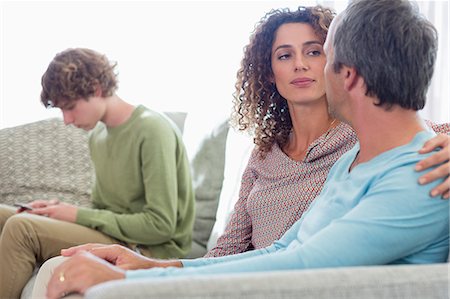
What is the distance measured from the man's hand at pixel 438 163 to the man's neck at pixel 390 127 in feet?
0.18

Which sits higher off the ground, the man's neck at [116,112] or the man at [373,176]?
the man at [373,176]

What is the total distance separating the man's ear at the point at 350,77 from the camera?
1475mm

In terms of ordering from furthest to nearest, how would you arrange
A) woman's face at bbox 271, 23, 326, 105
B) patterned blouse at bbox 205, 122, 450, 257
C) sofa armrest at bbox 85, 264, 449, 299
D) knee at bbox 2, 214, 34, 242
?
1. knee at bbox 2, 214, 34, 242
2. woman's face at bbox 271, 23, 326, 105
3. patterned blouse at bbox 205, 122, 450, 257
4. sofa armrest at bbox 85, 264, 449, 299

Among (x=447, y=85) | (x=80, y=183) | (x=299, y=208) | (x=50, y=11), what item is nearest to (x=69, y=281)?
(x=299, y=208)

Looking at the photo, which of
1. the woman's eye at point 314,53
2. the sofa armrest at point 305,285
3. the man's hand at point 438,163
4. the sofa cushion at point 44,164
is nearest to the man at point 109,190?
the sofa cushion at point 44,164

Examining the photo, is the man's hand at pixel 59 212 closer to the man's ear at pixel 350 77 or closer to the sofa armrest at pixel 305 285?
the man's ear at pixel 350 77

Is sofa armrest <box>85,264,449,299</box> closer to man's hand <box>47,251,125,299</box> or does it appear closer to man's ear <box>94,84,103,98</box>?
man's hand <box>47,251,125,299</box>

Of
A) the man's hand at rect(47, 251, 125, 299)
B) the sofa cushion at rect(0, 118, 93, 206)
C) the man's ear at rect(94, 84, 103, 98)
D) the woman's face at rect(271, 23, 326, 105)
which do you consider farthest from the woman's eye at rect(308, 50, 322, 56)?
the sofa cushion at rect(0, 118, 93, 206)

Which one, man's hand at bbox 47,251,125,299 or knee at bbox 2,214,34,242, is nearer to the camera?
man's hand at bbox 47,251,125,299

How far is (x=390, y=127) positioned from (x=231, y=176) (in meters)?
1.68

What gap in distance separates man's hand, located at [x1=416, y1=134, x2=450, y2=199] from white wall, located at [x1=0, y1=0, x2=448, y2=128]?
280 centimetres

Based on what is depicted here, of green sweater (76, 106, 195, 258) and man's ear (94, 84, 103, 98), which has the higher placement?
man's ear (94, 84, 103, 98)

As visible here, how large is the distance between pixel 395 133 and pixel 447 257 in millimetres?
225

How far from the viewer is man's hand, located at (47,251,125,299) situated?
137cm
